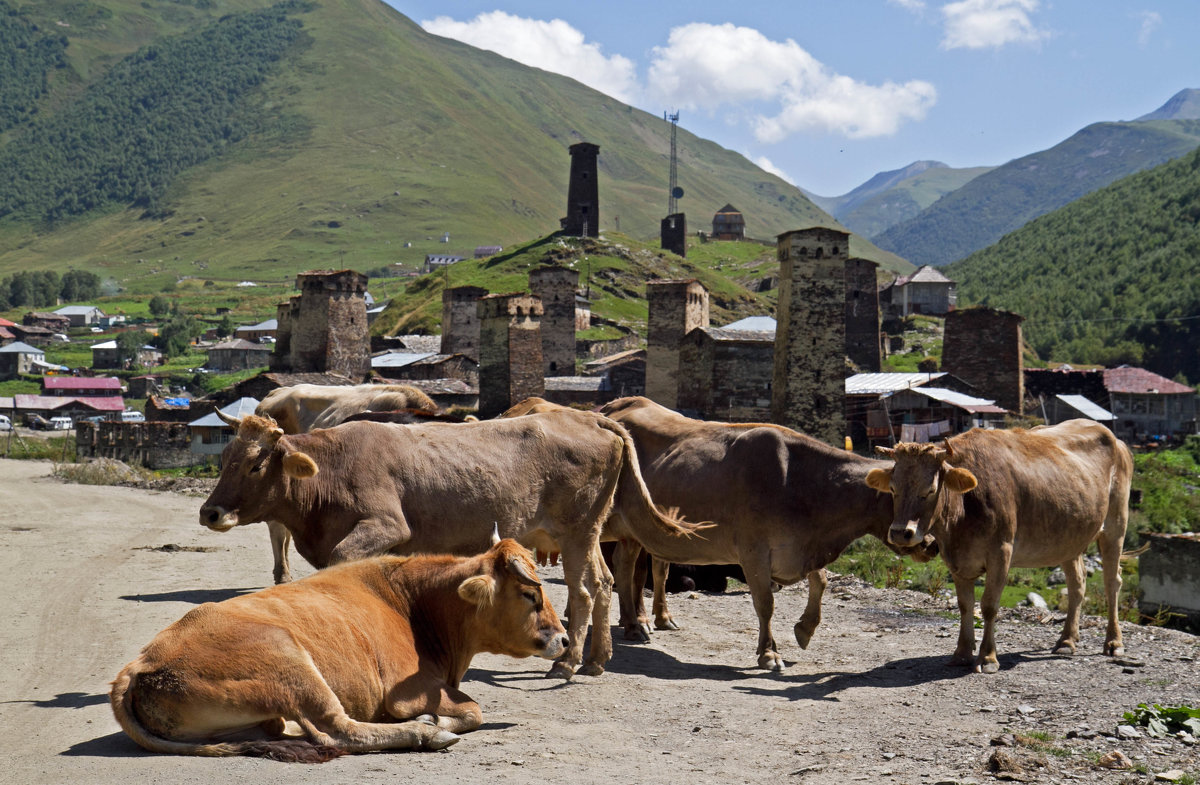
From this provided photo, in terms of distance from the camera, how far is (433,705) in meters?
7.22

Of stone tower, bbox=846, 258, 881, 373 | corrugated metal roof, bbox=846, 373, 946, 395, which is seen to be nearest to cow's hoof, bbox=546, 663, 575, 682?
corrugated metal roof, bbox=846, 373, 946, 395

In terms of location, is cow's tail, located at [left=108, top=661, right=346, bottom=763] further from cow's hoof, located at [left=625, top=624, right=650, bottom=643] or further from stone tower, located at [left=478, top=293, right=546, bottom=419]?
stone tower, located at [left=478, top=293, right=546, bottom=419]

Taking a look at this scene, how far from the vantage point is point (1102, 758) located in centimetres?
746

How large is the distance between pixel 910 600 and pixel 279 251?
187409 mm

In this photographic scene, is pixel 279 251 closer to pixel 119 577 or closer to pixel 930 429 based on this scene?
pixel 930 429

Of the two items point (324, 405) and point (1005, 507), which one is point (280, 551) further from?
point (1005, 507)

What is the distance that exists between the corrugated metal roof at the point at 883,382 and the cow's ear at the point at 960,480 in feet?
121

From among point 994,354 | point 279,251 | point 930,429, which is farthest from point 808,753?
point 279,251

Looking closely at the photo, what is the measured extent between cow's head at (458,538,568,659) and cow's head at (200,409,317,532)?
7.20 feet

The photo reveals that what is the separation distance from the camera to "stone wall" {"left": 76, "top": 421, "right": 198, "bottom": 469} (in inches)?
1569

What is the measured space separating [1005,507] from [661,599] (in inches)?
161

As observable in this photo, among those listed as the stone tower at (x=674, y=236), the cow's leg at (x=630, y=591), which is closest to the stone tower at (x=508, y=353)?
the cow's leg at (x=630, y=591)

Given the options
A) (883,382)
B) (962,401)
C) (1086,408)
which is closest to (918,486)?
(962,401)

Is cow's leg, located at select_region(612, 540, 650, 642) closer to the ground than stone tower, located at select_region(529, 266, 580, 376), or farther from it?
closer to the ground
